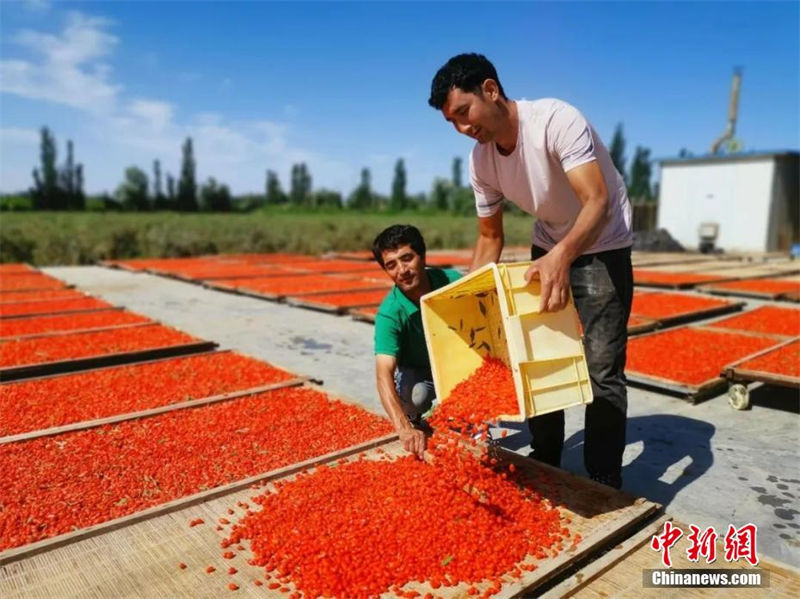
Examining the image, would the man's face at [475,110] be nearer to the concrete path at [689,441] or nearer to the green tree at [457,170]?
the concrete path at [689,441]

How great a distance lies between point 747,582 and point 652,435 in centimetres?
176

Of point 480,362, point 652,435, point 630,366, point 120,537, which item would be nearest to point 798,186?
point 630,366

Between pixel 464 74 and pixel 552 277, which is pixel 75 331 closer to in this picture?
pixel 464 74

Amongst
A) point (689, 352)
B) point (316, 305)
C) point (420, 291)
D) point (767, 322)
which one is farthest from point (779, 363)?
point (316, 305)

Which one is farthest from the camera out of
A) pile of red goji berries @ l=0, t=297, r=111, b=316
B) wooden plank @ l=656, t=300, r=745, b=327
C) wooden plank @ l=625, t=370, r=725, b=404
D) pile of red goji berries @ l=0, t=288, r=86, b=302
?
pile of red goji berries @ l=0, t=288, r=86, b=302

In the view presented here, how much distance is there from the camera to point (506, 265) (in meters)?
2.30

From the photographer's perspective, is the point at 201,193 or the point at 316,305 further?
the point at 201,193

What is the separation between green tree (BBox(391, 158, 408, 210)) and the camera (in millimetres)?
60125

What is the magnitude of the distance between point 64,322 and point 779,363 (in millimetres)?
7441

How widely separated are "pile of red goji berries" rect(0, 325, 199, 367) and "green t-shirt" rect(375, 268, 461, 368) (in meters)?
3.41

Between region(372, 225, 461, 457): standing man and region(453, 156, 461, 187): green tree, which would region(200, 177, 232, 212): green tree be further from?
region(372, 225, 461, 457): standing man

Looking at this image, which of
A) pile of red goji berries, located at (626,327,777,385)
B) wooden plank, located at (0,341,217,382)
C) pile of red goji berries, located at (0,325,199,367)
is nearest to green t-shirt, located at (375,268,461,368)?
pile of red goji berries, located at (626,327,777,385)

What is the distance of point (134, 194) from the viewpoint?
47781 mm

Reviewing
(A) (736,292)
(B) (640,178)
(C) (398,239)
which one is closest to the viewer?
(C) (398,239)
